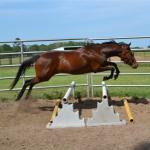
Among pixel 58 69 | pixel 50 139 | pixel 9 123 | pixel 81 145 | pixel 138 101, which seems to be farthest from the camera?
pixel 138 101

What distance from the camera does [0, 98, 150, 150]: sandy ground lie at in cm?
730

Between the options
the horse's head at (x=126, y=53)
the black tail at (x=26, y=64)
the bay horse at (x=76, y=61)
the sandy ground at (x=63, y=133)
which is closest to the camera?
the sandy ground at (x=63, y=133)

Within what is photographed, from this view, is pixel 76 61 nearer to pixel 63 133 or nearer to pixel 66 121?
pixel 66 121

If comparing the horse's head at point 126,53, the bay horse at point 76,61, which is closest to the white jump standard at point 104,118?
the bay horse at point 76,61

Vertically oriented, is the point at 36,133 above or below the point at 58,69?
below

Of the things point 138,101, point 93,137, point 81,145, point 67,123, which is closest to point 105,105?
point 67,123

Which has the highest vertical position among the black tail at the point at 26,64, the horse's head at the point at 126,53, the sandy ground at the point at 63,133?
the horse's head at the point at 126,53

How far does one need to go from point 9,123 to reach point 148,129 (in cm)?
311

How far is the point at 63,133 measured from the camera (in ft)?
28.1

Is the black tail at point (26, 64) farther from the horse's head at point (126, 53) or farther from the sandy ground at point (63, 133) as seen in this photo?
the horse's head at point (126, 53)

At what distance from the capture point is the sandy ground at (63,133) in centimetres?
730

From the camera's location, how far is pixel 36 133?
8.52m

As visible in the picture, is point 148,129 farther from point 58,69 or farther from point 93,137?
point 58,69

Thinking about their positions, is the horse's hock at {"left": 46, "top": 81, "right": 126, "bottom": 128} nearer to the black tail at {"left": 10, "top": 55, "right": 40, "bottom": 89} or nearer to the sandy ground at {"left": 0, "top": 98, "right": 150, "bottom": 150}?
the sandy ground at {"left": 0, "top": 98, "right": 150, "bottom": 150}
